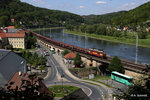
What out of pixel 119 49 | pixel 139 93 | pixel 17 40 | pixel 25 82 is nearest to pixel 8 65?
pixel 25 82

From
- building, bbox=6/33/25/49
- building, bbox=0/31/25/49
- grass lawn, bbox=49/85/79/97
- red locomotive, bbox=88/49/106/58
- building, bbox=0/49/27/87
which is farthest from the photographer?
building, bbox=6/33/25/49

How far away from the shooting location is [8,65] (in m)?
19.0

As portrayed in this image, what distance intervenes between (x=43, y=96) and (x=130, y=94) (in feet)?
11.1

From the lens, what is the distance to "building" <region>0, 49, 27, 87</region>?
16906 mm

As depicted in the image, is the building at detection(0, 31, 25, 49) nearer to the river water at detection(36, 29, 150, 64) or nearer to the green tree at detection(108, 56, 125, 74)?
the river water at detection(36, 29, 150, 64)

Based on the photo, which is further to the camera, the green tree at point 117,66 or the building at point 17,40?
the building at point 17,40

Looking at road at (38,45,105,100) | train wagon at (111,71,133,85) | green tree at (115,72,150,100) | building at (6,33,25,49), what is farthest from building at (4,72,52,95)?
building at (6,33,25,49)

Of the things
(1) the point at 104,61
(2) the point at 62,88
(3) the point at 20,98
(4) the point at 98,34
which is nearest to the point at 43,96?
(3) the point at 20,98

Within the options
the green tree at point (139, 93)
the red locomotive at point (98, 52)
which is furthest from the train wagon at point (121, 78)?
the green tree at point (139, 93)

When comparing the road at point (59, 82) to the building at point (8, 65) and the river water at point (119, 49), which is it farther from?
the river water at point (119, 49)

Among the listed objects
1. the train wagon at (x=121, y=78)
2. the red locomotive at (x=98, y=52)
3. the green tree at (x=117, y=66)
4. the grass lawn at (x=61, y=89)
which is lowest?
the grass lawn at (x=61, y=89)

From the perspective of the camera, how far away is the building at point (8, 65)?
55.5 feet

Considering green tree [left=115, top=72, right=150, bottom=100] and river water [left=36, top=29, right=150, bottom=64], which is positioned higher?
green tree [left=115, top=72, right=150, bottom=100]

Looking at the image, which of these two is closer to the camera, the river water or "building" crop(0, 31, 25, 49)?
the river water
